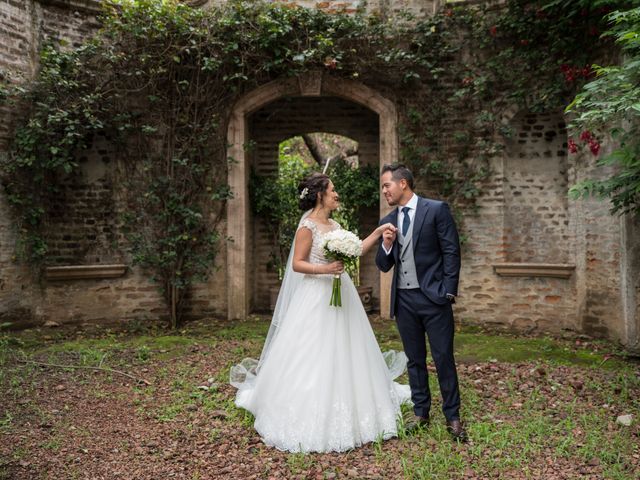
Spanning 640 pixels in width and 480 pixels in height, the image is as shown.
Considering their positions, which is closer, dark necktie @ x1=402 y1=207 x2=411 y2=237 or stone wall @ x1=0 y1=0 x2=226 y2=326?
dark necktie @ x1=402 y1=207 x2=411 y2=237

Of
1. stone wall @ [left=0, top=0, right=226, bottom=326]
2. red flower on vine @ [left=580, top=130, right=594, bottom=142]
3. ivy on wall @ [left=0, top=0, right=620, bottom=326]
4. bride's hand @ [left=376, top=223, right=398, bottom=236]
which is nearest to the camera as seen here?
bride's hand @ [left=376, top=223, right=398, bottom=236]

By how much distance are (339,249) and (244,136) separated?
16.7ft

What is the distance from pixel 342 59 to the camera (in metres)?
7.92

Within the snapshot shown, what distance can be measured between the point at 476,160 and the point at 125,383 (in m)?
5.68

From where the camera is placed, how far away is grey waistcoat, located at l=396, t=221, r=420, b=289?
3.73 meters

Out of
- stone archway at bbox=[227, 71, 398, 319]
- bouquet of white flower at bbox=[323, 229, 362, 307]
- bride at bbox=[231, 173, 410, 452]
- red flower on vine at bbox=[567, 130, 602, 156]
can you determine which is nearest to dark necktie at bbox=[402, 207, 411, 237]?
bride at bbox=[231, 173, 410, 452]

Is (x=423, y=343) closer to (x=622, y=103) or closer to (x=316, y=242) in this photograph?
(x=316, y=242)

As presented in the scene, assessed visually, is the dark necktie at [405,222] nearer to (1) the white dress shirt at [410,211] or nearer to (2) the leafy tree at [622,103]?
(1) the white dress shirt at [410,211]

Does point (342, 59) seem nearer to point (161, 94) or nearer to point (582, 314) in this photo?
point (161, 94)

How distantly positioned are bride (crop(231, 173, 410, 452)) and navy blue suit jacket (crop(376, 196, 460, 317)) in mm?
260

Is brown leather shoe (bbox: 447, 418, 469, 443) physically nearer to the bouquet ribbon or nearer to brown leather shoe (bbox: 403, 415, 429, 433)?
brown leather shoe (bbox: 403, 415, 429, 433)

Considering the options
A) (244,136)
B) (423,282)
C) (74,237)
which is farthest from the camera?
(244,136)

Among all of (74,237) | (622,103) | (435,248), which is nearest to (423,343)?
(435,248)

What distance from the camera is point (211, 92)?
804cm
